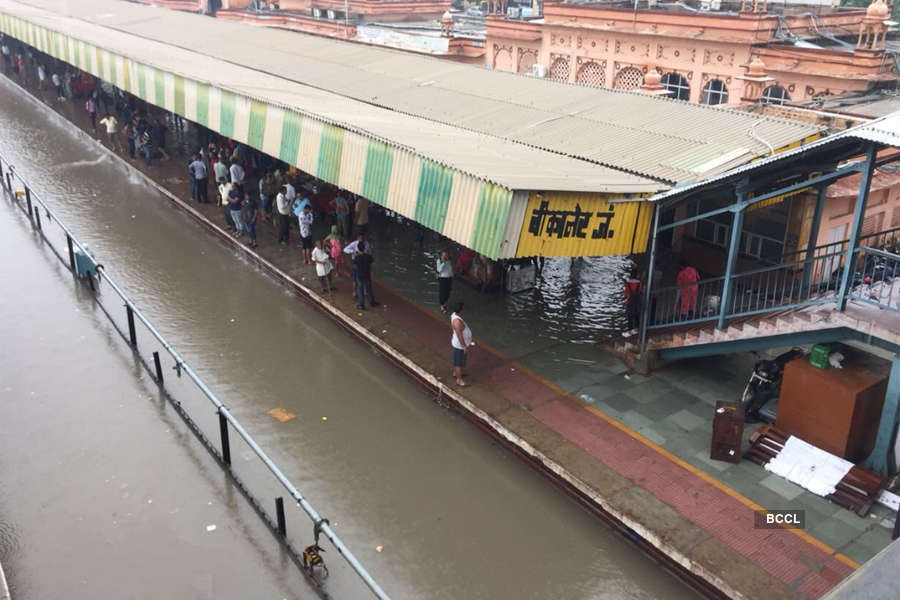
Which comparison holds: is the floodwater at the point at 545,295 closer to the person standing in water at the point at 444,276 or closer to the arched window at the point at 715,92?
the person standing in water at the point at 444,276

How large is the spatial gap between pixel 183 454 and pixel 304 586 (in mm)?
2883

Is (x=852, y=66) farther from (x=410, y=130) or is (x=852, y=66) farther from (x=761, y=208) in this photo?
(x=410, y=130)

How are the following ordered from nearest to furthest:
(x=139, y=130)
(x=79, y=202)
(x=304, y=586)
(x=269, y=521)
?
1. (x=304, y=586)
2. (x=269, y=521)
3. (x=79, y=202)
4. (x=139, y=130)

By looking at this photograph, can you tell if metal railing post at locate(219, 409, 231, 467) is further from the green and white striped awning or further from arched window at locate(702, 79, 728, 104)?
arched window at locate(702, 79, 728, 104)

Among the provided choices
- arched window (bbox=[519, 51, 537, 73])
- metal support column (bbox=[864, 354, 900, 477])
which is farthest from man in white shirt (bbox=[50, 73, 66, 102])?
metal support column (bbox=[864, 354, 900, 477])

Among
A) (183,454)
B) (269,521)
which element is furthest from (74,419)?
(269,521)

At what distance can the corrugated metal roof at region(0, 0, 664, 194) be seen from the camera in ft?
33.2

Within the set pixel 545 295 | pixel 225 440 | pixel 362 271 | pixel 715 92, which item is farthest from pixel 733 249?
pixel 715 92

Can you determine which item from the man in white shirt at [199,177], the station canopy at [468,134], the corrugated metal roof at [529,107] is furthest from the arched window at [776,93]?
the man in white shirt at [199,177]

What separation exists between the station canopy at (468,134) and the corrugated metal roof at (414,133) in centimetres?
5

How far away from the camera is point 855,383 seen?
8875 mm

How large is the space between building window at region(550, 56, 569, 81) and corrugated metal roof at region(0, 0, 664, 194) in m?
9.12

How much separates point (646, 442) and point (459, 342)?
283 centimetres

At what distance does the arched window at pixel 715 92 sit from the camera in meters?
20.1
